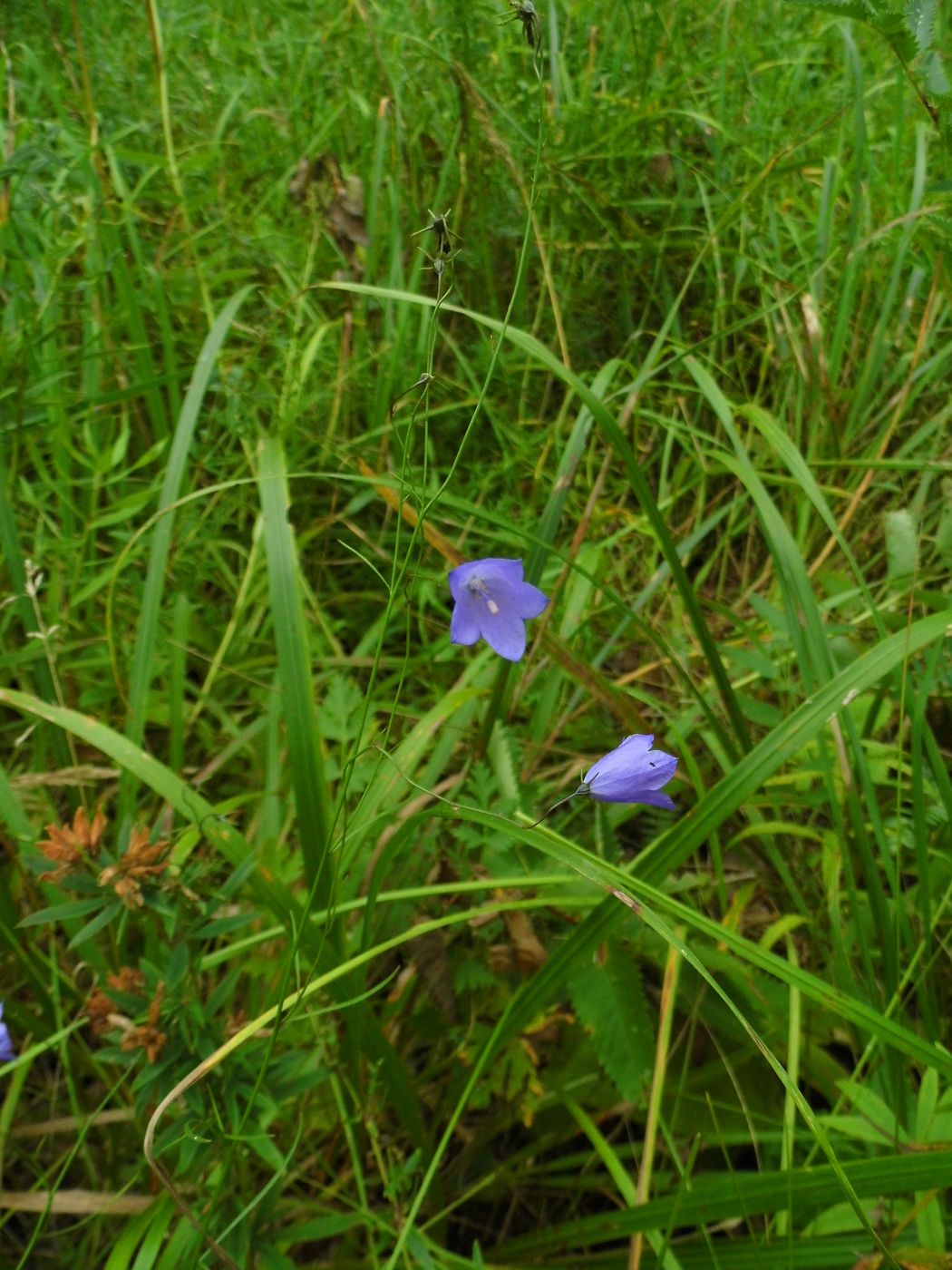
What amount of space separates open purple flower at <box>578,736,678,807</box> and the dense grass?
0.07 meters

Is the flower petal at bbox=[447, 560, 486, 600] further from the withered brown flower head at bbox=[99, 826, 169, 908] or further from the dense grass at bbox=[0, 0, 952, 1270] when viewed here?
the withered brown flower head at bbox=[99, 826, 169, 908]

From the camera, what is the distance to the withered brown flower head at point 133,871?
3.36 ft

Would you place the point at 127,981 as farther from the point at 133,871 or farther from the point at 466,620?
the point at 466,620

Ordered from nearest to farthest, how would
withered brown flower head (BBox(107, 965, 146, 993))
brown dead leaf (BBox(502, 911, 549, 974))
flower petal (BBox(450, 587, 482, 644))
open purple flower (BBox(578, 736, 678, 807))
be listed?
open purple flower (BBox(578, 736, 678, 807)) < flower petal (BBox(450, 587, 482, 644)) < withered brown flower head (BBox(107, 965, 146, 993)) < brown dead leaf (BBox(502, 911, 549, 974))

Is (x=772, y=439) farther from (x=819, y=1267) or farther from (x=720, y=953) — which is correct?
(x=819, y=1267)

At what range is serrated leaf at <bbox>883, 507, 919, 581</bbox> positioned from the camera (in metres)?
1.53

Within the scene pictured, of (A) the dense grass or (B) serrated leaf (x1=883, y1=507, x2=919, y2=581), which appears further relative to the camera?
(B) serrated leaf (x1=883, y1=507, x2=919, y2=581)

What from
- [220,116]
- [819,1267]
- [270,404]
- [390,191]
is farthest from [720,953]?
[220,116]

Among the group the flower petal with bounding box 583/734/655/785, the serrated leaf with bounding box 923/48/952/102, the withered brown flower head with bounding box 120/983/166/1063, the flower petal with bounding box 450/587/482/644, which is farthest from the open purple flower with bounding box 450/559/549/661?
the serrated leaf with bounding box 923/48/952/102

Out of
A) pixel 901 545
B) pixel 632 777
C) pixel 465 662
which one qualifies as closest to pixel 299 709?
pixel 632 777

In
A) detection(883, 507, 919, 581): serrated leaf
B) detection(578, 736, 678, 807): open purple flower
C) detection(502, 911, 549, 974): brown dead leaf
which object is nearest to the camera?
detection(578, 736, 678, 807): open purple flower

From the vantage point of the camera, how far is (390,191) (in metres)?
2.08

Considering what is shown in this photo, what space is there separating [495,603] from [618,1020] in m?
0.50

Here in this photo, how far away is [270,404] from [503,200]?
76cm
